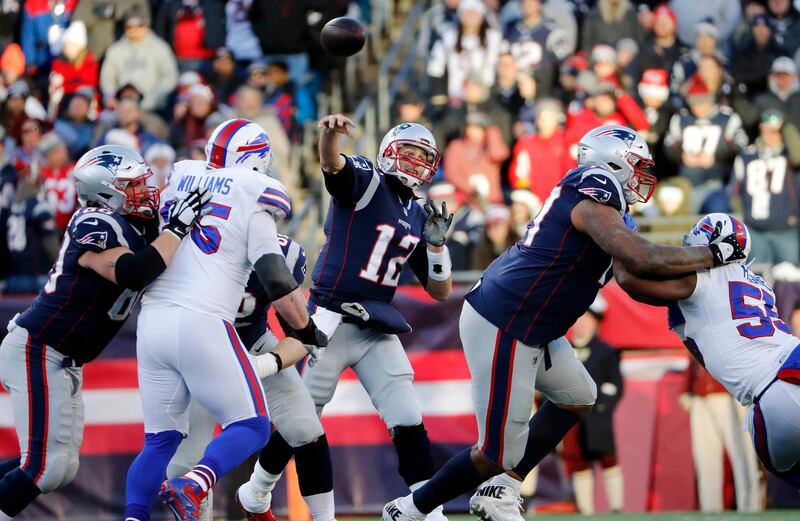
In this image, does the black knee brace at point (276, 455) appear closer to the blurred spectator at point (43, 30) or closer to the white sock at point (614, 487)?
the white sock at point (614, 487)

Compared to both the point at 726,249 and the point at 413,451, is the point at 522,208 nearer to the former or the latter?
the point at 413,451

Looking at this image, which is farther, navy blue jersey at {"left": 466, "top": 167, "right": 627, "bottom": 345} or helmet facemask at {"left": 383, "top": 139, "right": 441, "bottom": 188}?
helmet facemask at {"left": 383, "top": 139, "right": 441, "bottom": 188}

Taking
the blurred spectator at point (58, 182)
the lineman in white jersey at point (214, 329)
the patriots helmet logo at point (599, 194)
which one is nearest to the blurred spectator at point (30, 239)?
the blurred spectator at point (58, 182)

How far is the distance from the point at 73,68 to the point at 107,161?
722 centimetres

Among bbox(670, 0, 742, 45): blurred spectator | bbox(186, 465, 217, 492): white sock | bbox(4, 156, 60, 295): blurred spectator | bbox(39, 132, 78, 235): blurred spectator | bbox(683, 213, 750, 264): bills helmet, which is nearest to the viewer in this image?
bbox(186, 465, 217, 492): white sock

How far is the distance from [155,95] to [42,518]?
4.98 m

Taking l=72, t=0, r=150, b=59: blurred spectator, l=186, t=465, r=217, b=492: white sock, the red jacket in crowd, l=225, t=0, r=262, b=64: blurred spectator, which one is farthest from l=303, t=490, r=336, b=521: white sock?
l=72, t=0, r=150, b=59: blurred spectator

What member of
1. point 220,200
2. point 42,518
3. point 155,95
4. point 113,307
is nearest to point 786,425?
point 220,200

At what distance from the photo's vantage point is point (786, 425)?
5.77 meters

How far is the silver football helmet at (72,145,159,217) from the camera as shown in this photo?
252 inches

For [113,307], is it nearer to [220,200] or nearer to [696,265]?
[220,200]

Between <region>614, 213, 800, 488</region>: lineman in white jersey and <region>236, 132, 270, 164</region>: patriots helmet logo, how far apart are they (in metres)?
1.67

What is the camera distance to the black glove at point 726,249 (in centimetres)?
600

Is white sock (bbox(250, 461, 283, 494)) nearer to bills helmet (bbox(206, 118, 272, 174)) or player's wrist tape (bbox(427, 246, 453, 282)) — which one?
player's wrist tape (bbox(427, 246, 453, 282))
